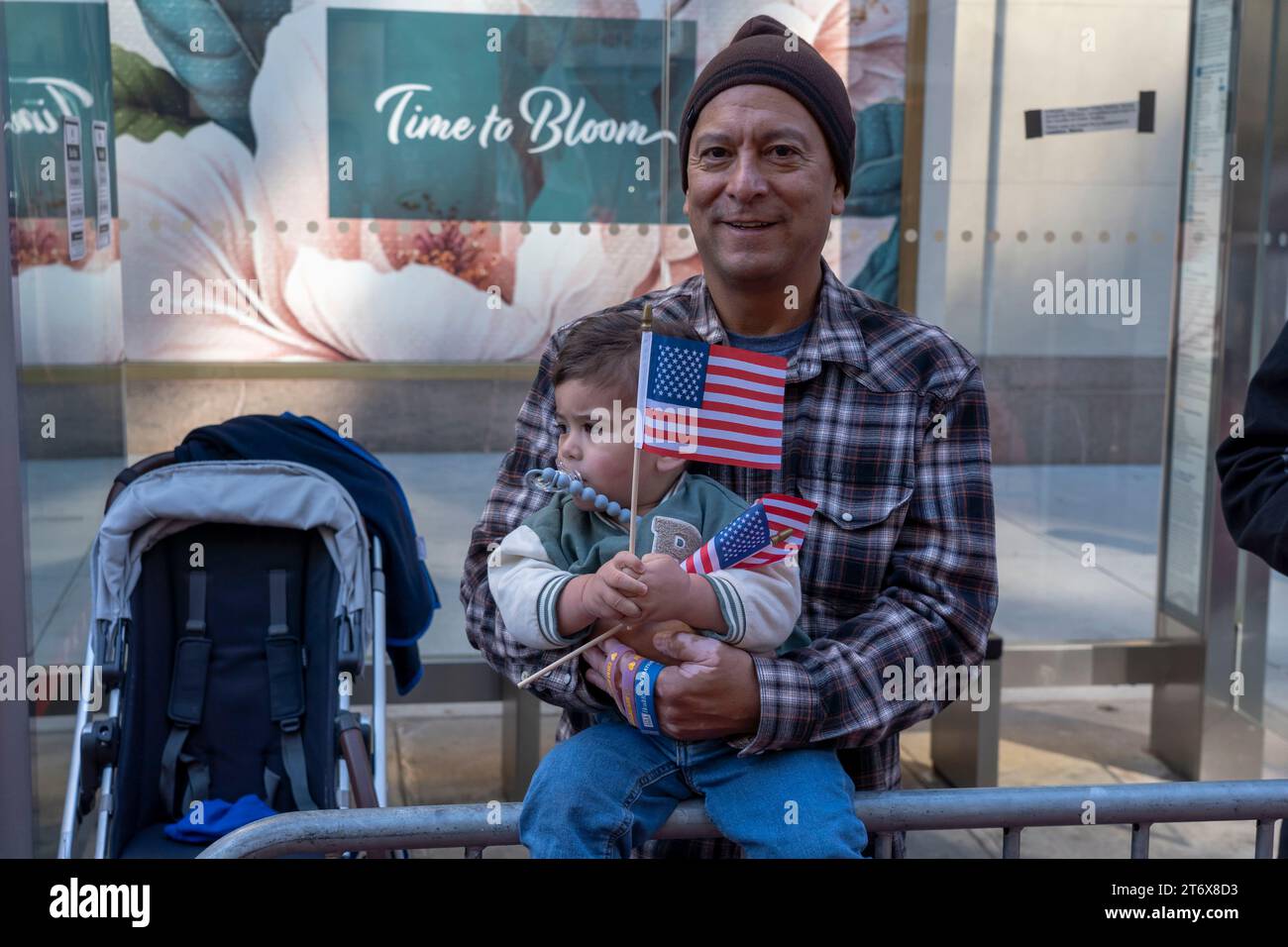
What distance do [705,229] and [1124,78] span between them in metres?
3.94

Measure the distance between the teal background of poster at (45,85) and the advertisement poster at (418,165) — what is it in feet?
1.44

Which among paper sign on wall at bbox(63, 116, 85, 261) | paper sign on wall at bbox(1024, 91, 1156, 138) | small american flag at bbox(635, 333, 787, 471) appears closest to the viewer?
small american flag at bbox(635, 333, 787, 471)

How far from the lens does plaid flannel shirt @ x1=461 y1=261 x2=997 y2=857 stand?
223 centimetres

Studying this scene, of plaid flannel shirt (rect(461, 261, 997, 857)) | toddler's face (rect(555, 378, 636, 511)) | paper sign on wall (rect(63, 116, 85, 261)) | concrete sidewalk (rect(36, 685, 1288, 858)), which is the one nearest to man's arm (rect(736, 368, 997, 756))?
plaid flannel shirt (rect(461, 261, 997, 857))

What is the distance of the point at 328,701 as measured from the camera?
12.9 ft

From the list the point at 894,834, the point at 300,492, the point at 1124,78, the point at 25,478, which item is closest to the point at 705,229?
the point at 894,834

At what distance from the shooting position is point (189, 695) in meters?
3.99

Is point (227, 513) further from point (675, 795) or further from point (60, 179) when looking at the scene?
point (675, 795)

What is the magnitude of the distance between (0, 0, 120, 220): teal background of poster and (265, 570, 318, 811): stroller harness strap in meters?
1.27

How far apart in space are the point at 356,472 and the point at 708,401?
229 cm

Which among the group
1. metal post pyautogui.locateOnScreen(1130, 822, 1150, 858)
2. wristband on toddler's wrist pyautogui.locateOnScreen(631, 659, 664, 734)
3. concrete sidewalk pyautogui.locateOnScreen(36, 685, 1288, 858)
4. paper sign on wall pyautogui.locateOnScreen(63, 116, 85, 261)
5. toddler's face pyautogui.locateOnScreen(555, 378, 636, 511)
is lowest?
concrete sidewalk pyautogui.locateOnScreen(36, 685, 1288, 858)

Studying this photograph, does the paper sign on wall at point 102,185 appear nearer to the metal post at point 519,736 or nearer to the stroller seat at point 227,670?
the stroller seat at point 227,670

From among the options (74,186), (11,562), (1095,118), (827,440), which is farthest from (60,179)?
(1095,118)

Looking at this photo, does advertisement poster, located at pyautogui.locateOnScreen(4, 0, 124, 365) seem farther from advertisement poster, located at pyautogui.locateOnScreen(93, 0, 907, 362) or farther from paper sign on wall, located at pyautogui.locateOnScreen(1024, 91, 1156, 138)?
paper sign on wall, located at pyautogui.locateOnScreen(1024, 91, 1156, 138)
